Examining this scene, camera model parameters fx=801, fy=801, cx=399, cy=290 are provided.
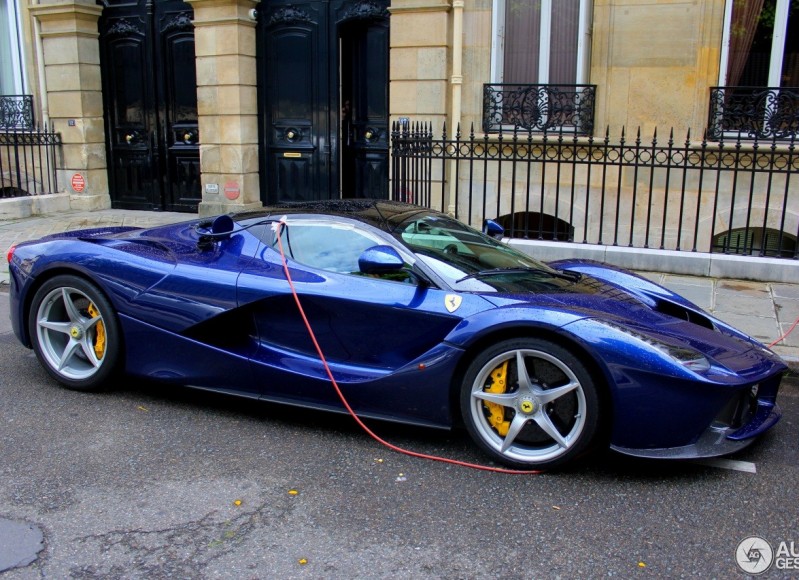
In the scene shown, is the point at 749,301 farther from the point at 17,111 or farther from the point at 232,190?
the point at 17,111

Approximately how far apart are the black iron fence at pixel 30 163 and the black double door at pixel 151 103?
3.15 feet

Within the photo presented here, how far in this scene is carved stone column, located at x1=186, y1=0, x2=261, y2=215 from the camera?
12.1 meters

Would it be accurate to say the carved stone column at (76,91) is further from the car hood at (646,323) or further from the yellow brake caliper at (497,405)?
the yellow brake caliper at (497,405)

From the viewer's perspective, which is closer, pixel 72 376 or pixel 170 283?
pixel 170 283

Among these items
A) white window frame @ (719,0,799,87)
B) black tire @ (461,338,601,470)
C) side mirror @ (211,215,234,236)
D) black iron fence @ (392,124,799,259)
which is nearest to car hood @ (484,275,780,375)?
black tire @ (461,338,601,470)

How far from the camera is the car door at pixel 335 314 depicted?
14.1 feet

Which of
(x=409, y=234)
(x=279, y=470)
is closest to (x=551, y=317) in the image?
(x=409, y=234)

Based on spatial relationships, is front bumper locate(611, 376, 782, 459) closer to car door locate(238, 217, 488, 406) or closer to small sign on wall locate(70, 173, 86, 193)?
car door locate(238, 217, 488, 406)

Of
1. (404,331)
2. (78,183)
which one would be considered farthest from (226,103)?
(404,331)

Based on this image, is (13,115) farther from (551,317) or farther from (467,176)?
(551,317)

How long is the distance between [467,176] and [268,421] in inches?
274

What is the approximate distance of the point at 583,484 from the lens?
3.96m

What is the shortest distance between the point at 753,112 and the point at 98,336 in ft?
27.1

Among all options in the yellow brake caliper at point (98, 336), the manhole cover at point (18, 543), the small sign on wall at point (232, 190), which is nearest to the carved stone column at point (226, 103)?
the small sign on wall at point (232, 190)
